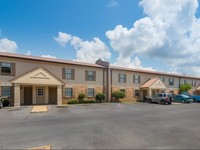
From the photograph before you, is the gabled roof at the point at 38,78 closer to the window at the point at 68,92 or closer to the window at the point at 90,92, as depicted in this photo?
the window at the point at 68,92

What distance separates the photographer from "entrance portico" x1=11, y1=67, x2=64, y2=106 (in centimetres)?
1870

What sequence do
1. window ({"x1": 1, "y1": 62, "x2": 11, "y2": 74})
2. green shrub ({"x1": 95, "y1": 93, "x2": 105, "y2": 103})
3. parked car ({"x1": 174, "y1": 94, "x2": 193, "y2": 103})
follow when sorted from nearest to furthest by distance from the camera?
window ({"x1": 1, "y1": 62, "x2": 11, "y2": 74}), green shrub ({"x1": 95, "y1": 93, "x2": 105, "y2": 103}), parked car ({"x1": 174, "y1": 94, "x2": 193, "y2": 103})

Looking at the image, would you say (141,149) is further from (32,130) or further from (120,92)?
(120,92)

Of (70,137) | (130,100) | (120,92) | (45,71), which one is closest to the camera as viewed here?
(70,137)

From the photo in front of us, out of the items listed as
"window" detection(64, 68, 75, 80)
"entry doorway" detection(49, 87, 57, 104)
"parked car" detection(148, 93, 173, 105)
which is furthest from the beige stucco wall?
"parked car" detection(148, 93, 173, 105)

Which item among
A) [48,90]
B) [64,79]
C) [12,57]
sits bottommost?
[48,90]

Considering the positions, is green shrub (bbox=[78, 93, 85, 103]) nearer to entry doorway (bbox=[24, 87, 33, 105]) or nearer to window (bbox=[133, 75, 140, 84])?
entry doorway (bbox=[24, 87, 33, 105])

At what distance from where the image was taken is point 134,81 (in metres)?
29.5

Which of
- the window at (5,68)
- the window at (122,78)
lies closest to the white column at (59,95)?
the window at (5,68)

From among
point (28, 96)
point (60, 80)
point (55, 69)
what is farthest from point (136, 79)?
point (28, 96)

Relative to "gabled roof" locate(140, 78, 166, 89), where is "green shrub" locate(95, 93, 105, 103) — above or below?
below

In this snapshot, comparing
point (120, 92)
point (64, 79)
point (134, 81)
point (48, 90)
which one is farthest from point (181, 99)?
point (48, 90)

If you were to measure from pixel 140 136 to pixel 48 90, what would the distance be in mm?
17645

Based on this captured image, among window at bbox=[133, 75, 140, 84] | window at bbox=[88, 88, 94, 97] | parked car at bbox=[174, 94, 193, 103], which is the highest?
window at bbox=[133, 75, 140, 84]
